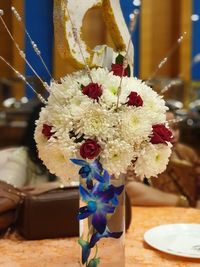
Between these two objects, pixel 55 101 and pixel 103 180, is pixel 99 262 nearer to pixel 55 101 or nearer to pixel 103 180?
pixel 103 180

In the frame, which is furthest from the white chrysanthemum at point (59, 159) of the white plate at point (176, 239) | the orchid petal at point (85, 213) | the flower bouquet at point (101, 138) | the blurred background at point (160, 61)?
the blurred background at point (160, 61)

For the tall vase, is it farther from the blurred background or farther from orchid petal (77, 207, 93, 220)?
the blurred background

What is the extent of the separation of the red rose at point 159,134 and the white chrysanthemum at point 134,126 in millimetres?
24

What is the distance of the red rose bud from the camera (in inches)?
50.4

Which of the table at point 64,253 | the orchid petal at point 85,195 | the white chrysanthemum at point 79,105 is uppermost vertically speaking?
the white chrysanthemum at point 79,105

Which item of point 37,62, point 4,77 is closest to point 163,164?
point 37,62

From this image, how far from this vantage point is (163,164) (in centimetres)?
132

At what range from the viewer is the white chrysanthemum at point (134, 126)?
1221 millimetres

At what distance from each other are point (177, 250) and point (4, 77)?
3.37 m

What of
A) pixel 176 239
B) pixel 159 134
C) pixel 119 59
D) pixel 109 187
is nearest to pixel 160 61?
pixel 176 239

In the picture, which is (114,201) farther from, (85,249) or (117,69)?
(117,69)

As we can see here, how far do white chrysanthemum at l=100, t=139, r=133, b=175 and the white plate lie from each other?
0.39m

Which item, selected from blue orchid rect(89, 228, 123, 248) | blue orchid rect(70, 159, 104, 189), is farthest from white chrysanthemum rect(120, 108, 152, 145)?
blue orchid rect(89, 228, 123, 248)

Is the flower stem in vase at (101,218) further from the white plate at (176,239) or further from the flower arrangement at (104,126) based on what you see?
the white plate at (176,239)
